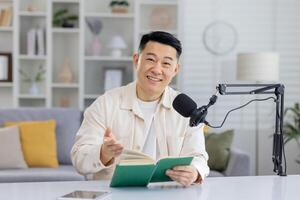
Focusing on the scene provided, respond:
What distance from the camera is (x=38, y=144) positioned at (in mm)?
4012

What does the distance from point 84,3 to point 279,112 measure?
3.36 meters

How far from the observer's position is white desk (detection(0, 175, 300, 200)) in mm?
1815

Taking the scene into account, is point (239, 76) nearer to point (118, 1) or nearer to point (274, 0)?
point (274, 0)

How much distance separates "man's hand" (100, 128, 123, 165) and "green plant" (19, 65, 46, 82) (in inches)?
127

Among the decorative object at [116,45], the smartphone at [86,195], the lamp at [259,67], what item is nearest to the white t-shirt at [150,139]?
the smartphone at [86,195]

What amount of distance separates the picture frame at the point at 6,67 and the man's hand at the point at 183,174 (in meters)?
3.45

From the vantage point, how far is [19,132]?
4012 mm

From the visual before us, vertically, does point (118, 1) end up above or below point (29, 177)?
above

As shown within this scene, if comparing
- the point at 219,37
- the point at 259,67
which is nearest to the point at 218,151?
the point at 259,67

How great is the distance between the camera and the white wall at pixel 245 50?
5.21m

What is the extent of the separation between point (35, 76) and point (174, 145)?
3.19 m

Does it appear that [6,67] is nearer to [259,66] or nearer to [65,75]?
[65,75]

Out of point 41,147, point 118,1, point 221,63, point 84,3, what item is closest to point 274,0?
point 221,63

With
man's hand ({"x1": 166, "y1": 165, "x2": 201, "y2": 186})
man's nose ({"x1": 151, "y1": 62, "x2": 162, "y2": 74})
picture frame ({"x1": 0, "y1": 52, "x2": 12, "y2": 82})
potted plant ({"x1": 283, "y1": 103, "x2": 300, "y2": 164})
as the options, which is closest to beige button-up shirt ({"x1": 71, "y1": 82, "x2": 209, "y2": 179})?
man's nose ({"x1": 151, "y1": 62, "x2": 162, "y2": 74})
